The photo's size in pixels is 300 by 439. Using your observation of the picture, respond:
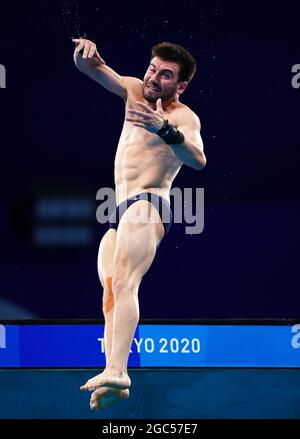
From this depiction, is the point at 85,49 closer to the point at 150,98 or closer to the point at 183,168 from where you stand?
the point at 150,98

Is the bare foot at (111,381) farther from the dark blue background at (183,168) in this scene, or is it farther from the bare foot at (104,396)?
the dark blue background at (183,168)

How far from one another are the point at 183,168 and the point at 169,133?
4218 mm

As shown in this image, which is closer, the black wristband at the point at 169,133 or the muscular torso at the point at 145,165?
the black wristband at the point at 169,133

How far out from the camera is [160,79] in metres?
5.78

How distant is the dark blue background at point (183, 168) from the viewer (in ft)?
31.1

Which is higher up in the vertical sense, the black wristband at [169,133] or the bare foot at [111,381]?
the black wristband at [169,133]

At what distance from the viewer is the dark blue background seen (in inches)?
373

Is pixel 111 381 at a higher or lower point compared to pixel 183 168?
lower

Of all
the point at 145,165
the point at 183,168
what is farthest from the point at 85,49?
the point at 183,168

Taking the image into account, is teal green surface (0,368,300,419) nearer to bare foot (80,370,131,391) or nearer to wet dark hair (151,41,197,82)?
bare foot (80,370,131,391)

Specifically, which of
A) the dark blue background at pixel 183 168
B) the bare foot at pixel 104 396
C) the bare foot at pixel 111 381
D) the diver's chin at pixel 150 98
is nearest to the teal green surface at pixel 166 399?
the dark blue background at pixel 183 168

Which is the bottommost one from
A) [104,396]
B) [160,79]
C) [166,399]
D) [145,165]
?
[166,399]

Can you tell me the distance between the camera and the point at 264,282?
31.3 feet

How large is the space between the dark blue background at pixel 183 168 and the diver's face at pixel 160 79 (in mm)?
3620
